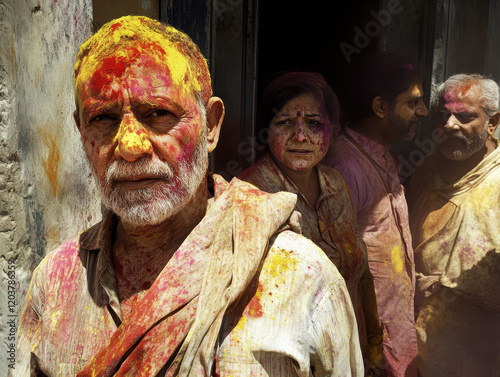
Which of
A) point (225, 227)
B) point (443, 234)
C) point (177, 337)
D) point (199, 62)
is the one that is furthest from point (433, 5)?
point (177, 337)

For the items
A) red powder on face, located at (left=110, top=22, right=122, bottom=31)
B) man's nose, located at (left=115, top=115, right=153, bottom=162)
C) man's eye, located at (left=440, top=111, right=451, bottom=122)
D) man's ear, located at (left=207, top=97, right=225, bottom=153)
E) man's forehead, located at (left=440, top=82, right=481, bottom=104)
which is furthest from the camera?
man's eye, located at (left=440, top=111, right=451, bottom=122)

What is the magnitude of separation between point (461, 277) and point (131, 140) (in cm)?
284

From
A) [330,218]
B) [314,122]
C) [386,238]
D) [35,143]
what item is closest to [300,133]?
[314,122]

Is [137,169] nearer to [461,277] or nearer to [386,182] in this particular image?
[386,182]

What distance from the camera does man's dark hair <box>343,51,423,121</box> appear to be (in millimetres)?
3504

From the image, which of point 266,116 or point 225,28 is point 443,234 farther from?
point 225,28

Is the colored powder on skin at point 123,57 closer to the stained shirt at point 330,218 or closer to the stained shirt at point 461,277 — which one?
the stained shirt at point 330,218

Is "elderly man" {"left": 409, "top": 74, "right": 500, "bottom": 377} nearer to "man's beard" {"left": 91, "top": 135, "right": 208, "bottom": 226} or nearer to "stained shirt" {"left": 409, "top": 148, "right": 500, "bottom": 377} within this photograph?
"stained shirt" {"left": 409, "top": 148, "right": 500, "bottom": 377}

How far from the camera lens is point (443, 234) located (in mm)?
3564

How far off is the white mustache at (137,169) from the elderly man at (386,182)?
77.2 inches

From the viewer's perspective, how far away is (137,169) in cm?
141

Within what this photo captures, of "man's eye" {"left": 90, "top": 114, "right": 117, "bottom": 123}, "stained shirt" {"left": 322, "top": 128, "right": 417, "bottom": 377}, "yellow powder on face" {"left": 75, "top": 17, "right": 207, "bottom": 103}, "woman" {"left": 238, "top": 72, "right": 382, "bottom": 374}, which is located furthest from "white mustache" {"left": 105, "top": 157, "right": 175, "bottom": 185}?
"stained shirt" {"left": 322, "top": 128, "right": 417, "bottom": 377}

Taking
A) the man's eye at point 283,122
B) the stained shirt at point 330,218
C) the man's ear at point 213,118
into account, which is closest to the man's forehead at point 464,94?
the stained shirt at point 330,218

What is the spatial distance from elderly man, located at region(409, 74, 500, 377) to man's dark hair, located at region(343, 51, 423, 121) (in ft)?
1.35
